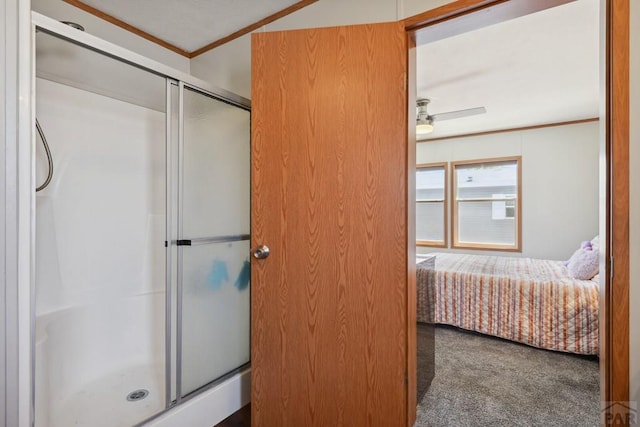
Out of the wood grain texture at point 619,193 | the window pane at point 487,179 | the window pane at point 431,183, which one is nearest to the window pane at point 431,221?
the window pane at point 431,183

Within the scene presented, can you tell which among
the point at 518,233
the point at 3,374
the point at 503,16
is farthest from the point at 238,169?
the point at 518,233

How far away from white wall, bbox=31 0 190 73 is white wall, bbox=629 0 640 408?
8.29ft

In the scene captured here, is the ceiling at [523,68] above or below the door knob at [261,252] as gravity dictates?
above

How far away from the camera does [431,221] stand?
5328mm

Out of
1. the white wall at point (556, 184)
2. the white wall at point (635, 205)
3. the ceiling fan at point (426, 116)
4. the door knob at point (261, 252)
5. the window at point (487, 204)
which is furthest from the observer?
the window at point (487, 204)

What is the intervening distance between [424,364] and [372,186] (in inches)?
53.8

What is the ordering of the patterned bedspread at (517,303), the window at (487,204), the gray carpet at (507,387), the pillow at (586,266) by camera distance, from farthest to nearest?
1. the window at (487,204)
2. the pillow at (586,266)
3. the patterned bedspread at (517,303)
4. the gray carpet at (507,387)

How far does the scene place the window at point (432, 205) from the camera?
5.20 metres

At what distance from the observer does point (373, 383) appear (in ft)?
4.73

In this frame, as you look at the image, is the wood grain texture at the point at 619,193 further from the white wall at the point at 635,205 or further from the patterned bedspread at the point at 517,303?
the patterned bedspread at the point at 517,303

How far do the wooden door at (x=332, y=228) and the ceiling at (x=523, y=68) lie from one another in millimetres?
1219

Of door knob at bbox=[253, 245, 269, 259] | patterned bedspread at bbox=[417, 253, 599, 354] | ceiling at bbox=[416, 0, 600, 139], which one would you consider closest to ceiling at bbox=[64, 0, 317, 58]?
ceiling at bbox=[416, 0, 600, 139]

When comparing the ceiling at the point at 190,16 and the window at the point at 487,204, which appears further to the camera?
the window at the point at 487,204

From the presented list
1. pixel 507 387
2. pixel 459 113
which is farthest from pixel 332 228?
pixel 459 113
